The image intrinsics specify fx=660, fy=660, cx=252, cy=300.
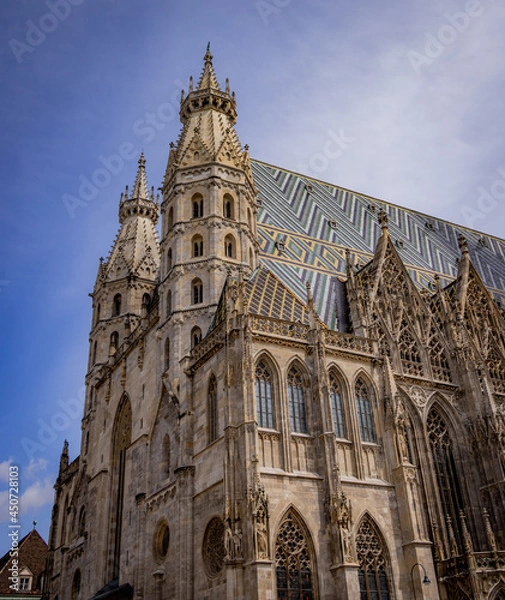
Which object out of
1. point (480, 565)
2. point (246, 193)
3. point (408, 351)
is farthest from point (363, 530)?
point (246, 193)

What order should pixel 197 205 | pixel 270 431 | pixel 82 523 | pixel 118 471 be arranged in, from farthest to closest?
pixel 82 523, pixel 118 471, pixel 197 205, pixel 270 431

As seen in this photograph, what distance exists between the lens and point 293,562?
2078 centimetres

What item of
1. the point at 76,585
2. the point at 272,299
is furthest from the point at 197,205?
the point at 76,585

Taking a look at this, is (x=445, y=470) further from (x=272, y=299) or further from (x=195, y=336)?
(x=195, y=336)

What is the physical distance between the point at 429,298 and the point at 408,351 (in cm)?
441

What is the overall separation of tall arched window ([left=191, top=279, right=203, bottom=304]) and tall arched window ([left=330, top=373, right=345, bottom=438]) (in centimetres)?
705

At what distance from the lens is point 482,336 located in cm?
3262

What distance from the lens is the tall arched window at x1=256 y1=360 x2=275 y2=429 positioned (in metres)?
22.9

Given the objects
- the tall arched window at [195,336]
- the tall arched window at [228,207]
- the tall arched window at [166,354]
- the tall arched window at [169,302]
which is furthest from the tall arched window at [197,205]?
the tall arched window at [166,354]

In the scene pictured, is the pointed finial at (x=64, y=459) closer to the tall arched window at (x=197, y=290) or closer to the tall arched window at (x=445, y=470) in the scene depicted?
the tall arched window at (x=197, y=290)

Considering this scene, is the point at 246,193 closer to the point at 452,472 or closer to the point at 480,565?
the point at 452,472

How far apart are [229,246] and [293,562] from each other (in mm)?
14545

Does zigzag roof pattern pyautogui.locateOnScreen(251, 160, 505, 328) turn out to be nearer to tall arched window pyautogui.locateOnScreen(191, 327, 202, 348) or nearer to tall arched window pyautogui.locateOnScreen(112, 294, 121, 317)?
tall arched window pyautogui.locateOnScreen(191, 327, 202, 348)

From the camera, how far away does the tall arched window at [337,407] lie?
24.1 metres
